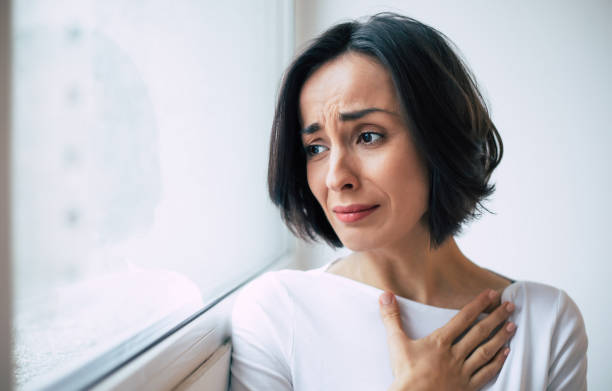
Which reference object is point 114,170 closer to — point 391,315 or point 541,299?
point 391,315

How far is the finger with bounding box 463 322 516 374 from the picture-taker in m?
0.81

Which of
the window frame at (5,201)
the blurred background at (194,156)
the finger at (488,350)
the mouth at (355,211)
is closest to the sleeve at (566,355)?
the finger at (488,350)

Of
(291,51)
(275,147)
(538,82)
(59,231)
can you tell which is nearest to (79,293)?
(59,231)

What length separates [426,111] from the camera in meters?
0.74

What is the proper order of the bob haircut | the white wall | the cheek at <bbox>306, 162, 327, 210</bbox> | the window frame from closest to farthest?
the window frame → the bob haircut → the cheek at <bbox>306, 162, 327, 210</bbox> → the white wall

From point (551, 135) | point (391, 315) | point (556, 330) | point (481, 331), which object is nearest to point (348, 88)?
point (391, 315)

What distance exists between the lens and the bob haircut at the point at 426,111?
75 cm

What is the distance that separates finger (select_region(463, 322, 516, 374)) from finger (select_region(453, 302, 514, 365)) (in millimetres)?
11

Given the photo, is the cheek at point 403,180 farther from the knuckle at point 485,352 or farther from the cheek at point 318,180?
the knuckle at point 485,352

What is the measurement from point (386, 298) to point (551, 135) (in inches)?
44.1

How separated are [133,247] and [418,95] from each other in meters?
0.60

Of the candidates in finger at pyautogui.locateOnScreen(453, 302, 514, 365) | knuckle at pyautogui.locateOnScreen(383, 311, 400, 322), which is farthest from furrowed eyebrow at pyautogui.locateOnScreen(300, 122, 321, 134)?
finger at pyautogui.locateOnScreen(453, 302, 514, 365)

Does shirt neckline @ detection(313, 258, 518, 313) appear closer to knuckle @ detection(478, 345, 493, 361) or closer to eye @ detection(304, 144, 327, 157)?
knuckle @ detection(478, 345, 493, 361)

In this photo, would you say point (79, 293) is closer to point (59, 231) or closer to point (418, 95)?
point (59, 231)
